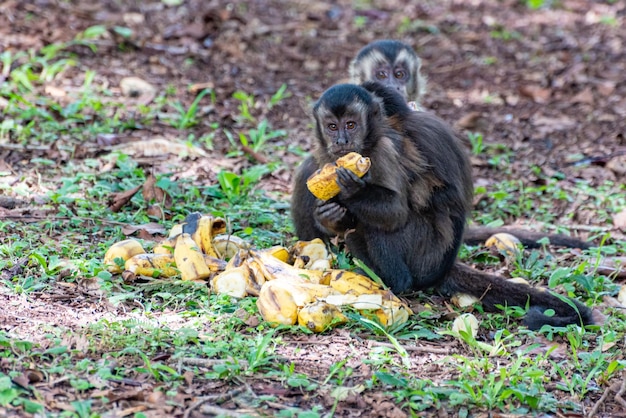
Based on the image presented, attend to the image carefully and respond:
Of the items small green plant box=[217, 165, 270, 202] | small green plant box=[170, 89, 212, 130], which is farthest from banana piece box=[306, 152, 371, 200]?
small green plant box=[170, 89, 212, 130]

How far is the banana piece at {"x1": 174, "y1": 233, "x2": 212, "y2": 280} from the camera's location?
15.4 ft

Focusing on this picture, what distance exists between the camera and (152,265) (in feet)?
15.6

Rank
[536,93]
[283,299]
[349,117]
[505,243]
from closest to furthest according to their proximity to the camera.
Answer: [283,299] < [349,117] < [505,243] < [536,93]

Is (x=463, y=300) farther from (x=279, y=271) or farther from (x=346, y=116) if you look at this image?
(x=346, y=116)

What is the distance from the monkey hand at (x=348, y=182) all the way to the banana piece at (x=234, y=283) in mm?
688

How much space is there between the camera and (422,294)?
5160 millimetres

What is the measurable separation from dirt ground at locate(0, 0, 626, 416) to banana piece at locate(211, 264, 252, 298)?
1.89 meters

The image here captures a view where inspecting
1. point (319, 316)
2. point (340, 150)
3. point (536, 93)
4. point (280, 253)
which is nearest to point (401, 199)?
Result: point (340, 150)

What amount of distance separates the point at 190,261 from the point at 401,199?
123 centimetres

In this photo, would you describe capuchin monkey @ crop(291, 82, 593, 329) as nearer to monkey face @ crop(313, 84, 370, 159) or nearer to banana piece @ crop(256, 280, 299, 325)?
monkey face @ crop(313, 84, 370, 159)

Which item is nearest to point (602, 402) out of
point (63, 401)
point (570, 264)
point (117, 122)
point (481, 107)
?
point (570, 264)

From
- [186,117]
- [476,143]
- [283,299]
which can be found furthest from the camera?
[476,143]

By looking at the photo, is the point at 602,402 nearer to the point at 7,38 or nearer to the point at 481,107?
the point at 481,107

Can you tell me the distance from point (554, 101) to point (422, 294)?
4.56 metres
